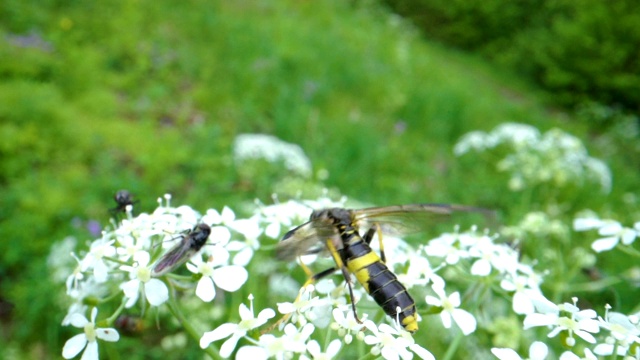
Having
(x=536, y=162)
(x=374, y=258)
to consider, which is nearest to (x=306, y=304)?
(x=374, y=258)

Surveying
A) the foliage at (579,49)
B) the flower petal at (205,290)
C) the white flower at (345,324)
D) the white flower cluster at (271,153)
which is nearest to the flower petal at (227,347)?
the flower petal at (205,290)

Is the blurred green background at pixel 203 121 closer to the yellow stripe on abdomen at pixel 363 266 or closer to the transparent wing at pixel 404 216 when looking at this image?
the transparent wing at pixel 404 216

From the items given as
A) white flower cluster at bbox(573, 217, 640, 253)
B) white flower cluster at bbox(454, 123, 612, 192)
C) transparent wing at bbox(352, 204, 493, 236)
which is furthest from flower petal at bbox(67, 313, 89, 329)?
white flower cluster at bbox(454, 123, 612, 192)

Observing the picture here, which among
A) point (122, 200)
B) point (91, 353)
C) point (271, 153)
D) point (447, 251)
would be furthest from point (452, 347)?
point (271, 153)

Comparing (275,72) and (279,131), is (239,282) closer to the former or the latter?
(279,131)

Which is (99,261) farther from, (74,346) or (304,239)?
(304,239)
